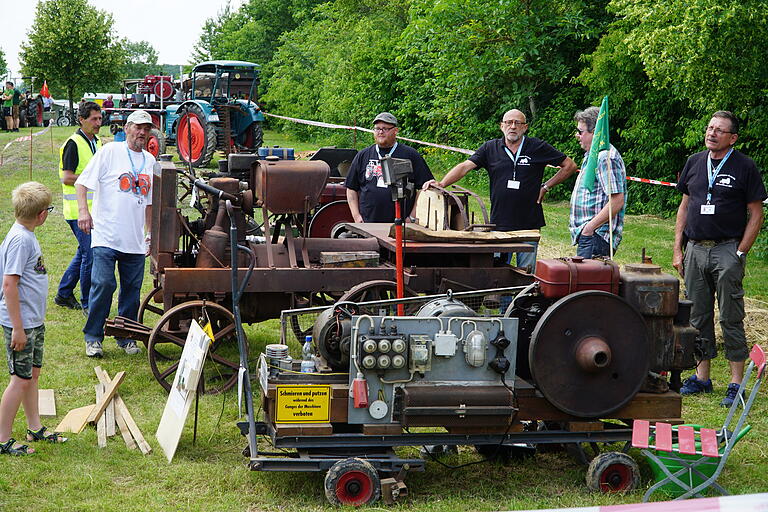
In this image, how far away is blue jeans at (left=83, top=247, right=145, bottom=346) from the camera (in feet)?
23.6

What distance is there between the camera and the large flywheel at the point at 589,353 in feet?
15.5

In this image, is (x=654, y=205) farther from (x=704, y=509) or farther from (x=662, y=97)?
(x=704, y=509)

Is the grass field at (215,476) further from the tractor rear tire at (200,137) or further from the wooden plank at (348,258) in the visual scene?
the tractor rear tire at (200,137)

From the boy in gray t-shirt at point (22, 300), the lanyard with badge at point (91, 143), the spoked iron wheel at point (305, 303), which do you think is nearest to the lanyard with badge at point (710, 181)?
the spoked iron wheel at point (305, 303)

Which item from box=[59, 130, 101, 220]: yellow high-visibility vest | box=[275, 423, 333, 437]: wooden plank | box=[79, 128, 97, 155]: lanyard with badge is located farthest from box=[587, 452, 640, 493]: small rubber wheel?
box=[79, 128, 97, 155]: lanyard with badge

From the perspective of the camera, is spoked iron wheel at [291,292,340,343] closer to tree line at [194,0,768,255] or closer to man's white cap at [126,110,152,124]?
man's white cap at [126,110,152,124]

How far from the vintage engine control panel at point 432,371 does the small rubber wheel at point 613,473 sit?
0.61 m

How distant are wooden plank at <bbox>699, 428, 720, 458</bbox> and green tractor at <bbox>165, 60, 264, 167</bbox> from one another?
14.3 meters

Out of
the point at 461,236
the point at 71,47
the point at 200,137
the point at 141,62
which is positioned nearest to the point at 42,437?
the point at 461,236

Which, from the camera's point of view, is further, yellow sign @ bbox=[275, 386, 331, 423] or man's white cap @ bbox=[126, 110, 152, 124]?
man's white cap @ bbox=[126, 110, 152, 124]

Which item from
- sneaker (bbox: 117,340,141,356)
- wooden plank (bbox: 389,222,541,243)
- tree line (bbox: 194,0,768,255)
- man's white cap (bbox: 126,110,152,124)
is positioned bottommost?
sneaker (bbox: 117,340,141,356)

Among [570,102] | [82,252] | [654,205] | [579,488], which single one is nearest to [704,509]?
[579,488]

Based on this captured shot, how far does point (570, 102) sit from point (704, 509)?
16670 mm

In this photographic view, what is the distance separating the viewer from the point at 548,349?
15.5 ft
